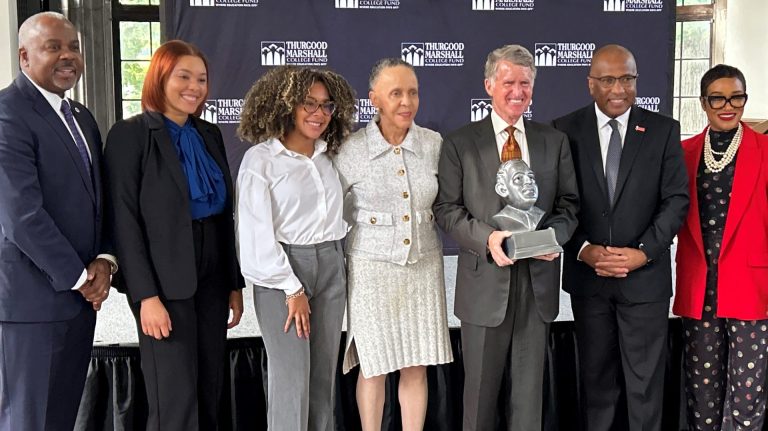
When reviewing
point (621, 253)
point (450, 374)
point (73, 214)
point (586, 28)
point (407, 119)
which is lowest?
point (450, 374)

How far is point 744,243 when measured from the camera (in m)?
2.81

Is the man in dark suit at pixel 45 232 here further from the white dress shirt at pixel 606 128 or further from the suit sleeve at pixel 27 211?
the white dress shirt at pixel 606 128

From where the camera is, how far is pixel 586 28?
6.11 metres

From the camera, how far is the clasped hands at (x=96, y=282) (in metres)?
2.37

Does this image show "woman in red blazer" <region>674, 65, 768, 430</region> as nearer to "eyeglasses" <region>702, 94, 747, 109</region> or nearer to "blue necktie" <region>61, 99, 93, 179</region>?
"eyeglasses" <region>702, 94, 747, 109</region>

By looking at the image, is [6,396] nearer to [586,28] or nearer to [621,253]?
[621,253]

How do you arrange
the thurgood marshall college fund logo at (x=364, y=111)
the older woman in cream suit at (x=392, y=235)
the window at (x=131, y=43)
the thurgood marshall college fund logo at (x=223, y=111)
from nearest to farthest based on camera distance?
the older woman in cream suit at (x=392, y=235) < the thurgood marshall college fund logo at (x=223, y=111) < the thurgood marshall college fund logo at (x=364, y=111) < the window at (x=131, y=43)

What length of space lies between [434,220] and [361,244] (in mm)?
283

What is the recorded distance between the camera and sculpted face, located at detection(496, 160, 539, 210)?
2402 mm

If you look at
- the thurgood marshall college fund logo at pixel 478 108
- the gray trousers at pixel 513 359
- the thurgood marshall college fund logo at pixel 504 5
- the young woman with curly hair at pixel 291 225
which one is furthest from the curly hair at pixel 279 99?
the thurgood marshall college fund logo at pixel 504 5

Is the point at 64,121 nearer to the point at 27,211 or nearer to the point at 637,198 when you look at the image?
the point at 27,211

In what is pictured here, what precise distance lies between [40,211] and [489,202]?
4.61 ft

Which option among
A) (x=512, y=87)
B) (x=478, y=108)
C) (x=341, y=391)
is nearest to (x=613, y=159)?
(x=512, y=87)

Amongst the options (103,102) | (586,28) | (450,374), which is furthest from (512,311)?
(103,102)
